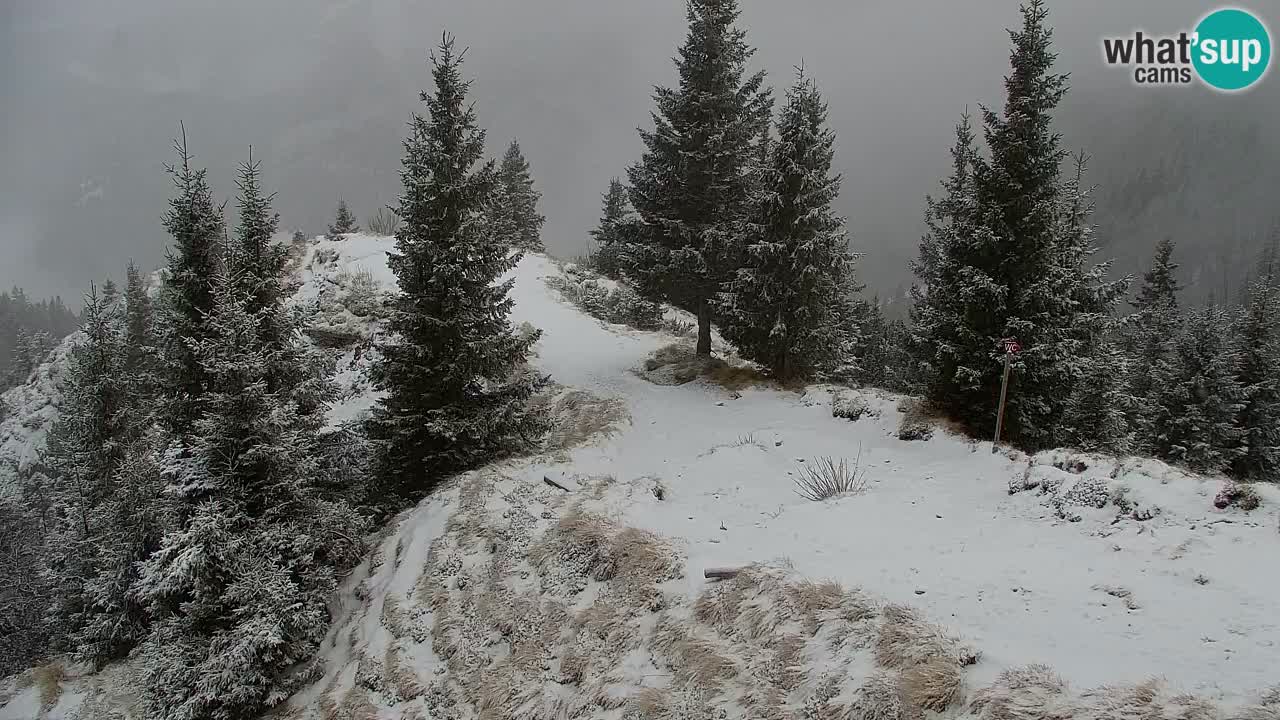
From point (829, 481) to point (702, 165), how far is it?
479 inches

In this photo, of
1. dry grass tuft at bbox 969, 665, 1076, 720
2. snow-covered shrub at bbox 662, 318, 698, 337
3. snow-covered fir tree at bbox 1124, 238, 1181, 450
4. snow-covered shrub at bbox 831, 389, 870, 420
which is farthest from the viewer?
snow-covered shrub at bbox 662, 318, 698, 337

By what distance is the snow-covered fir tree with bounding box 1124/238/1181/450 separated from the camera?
86.5ft

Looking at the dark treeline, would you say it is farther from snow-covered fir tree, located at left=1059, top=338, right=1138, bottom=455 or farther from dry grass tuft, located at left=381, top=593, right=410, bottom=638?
snow-covered fir tree, located at left=1059, top=338, right=1138, bottom=455

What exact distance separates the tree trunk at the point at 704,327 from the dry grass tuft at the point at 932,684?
15.8 metres

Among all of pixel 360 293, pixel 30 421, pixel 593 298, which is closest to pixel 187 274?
pixel 360 293

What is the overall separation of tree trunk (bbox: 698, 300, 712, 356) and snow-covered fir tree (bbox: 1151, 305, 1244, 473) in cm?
1891

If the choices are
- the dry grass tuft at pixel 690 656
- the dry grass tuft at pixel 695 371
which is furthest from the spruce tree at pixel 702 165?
the dry grass tuft at pixel 690 656

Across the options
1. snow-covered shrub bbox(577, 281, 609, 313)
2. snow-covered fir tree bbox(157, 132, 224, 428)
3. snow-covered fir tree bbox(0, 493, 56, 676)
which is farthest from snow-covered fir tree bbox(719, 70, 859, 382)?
snow-covered fir tree bbox(0, 493, 56, 676)

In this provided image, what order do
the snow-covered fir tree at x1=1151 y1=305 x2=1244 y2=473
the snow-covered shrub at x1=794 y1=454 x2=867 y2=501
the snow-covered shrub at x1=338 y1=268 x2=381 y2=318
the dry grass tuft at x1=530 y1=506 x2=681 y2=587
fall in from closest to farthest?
the dry grass tuft at x1=530 y1=506 x2=681 y2=587 → the snow-covered shrub at x1=794 y1=454 x2=867 y2=501 → the snow-covered fir tree at x1=1151 y1=305 x2=1244 y2=473 → the snow-covered shrub at x1=338 y1=268 x2=381 y2=318

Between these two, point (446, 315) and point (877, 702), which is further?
point (446, 315)

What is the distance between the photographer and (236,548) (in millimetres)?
9773

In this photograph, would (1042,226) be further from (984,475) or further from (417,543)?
(417,543)

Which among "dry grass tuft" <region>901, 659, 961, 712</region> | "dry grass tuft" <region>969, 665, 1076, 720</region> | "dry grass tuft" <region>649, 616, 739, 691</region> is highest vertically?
"dry grass tuft" <region>969, 665, 1076, 720</region>

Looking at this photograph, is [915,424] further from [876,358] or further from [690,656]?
[876,358]
